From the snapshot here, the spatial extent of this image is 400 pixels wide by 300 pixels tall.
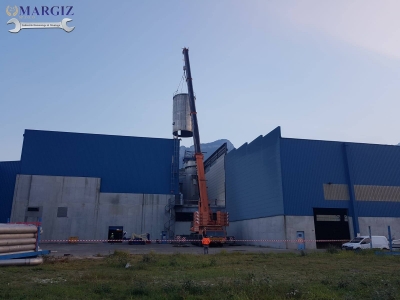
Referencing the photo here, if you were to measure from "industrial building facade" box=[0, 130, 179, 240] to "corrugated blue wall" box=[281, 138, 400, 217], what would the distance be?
64.4 feet

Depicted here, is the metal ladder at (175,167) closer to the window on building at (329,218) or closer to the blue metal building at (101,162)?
the blue metal building at (101,162)

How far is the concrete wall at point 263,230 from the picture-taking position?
32906 mm

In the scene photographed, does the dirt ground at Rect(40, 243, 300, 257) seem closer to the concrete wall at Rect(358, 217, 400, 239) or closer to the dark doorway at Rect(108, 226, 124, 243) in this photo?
the concrete wall at Rect(358, 217, 400, 239)

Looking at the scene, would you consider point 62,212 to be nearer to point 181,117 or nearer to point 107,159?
point 107,159

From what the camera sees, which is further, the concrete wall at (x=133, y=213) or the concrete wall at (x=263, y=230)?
the concrete wall at (x=133, y=213)

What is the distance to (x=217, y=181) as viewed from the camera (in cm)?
5409

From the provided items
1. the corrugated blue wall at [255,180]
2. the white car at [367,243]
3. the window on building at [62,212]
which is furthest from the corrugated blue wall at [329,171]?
the window on building at [62,212]

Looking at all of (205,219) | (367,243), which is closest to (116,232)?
(205,219)

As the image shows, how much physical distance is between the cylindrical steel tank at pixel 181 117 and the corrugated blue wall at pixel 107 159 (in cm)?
208

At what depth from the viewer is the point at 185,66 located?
41844 millimetres

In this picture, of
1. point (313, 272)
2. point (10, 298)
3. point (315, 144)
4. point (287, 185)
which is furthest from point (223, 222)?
point (10, 298)

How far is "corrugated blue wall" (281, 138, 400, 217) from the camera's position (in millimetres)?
33656

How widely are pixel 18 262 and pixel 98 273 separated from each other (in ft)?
16.8

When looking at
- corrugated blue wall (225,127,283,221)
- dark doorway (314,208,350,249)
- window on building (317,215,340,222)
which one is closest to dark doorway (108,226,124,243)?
corrugated blue wall (225,127,283,221)
